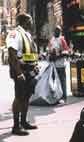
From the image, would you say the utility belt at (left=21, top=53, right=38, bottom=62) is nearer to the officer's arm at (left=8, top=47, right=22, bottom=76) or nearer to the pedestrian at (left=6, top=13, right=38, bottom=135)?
the pedestrian at (left=6, top=13, right=38, bottom=135)

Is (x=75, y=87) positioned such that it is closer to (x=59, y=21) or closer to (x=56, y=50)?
(x=56, y=50)

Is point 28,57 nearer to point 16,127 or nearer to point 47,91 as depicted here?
point 16,127

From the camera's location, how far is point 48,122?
29.7 ft

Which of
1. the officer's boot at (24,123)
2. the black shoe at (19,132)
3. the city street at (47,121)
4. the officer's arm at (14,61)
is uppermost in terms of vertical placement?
the officer's arm at (14,61)

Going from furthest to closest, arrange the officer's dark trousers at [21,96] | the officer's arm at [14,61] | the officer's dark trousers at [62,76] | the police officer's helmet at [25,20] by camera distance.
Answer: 1. the officer's dark trousers at [62,76]
2. the police officer's helmet at [25,20]
3. the officer's dark trousers at [21,96]
4. the officer's arm at [14,61]

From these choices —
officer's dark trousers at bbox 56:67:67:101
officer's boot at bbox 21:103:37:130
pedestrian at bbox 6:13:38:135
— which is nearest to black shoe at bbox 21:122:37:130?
officer's boot at bbox 21:103:37:130

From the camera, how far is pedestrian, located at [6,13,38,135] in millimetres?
7523

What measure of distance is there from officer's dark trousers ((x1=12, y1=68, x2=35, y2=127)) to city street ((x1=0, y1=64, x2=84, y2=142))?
28 centimetres

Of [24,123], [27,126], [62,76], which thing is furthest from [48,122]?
[62,76]

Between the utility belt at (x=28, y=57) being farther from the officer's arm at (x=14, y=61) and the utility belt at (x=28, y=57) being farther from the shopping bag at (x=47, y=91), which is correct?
the shopping bag at (x=47, y=91)

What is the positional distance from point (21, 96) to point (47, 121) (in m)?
1.51

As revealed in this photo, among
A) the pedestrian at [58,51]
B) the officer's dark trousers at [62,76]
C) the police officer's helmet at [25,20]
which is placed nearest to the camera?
the police officer's helmet at [25,20]

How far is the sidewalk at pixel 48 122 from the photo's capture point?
7727mm

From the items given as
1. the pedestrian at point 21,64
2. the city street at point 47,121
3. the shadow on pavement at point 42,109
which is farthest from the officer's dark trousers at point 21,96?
the shadow on pavement at point 42,109
